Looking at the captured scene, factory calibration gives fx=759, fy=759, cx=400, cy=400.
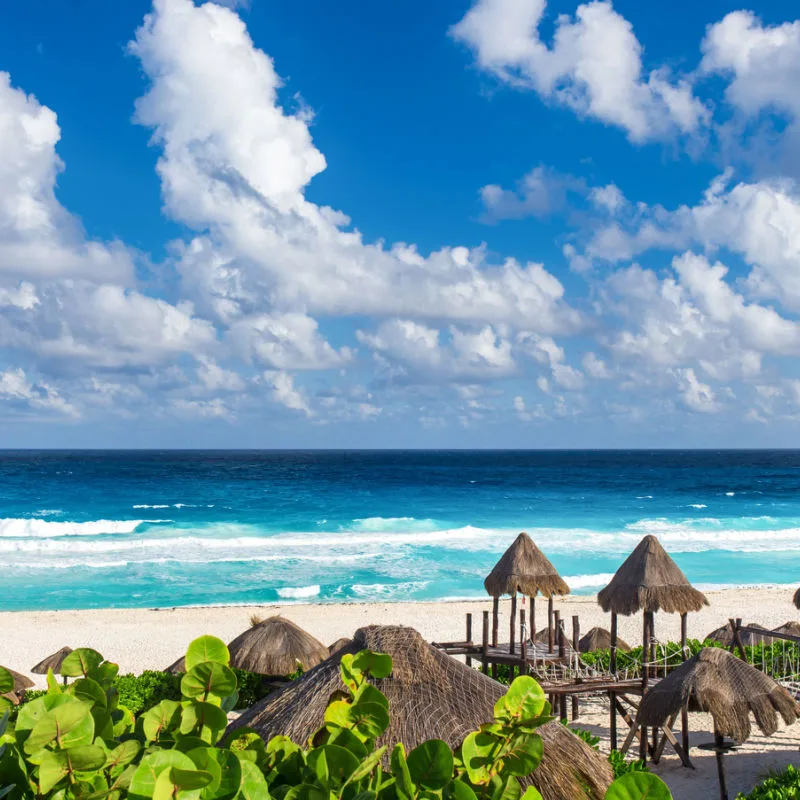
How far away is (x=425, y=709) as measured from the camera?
510 centimetres

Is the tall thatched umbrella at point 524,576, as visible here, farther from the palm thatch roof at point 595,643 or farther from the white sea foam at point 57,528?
the white sea foam at point 57,528

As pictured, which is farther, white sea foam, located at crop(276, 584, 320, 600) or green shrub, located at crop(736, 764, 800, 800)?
white sea foam, located at crop(276, 584, 320, 600)

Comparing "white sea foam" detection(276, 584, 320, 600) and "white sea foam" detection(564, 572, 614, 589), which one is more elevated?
"white sea foam" detection(564, 572, 614, 589)

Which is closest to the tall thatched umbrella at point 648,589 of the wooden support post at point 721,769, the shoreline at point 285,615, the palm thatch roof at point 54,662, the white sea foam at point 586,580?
the wooden support post at point 721,769

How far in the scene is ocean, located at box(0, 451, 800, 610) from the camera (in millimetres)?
27797

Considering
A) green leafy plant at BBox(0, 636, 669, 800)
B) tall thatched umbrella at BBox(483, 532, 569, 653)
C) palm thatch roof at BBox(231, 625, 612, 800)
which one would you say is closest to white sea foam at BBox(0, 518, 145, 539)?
tall thatched umbrella at BBox(483, 532, 569, 653)

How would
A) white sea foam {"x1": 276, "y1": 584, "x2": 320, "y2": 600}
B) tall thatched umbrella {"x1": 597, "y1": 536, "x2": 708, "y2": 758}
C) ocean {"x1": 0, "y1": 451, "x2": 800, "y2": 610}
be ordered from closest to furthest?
tall thatched umbrella {"x1": 597, "y1": 536, "x2": 708, "y2": 758}
white sea foam {"x1": 276, "y1": 584, "x2": 320, "y2": 600}
ocean {"x1": 0, "y1": 451, "x2": 800, "y2": 610}

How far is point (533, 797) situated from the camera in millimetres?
1829

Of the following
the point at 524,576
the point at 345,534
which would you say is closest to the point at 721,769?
the point at 524,576

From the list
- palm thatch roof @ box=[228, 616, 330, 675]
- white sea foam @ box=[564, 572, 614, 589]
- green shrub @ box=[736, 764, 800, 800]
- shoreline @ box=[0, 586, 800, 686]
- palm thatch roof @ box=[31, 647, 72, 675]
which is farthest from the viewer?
white sea foam @ box=[564, 572, 614, 589]

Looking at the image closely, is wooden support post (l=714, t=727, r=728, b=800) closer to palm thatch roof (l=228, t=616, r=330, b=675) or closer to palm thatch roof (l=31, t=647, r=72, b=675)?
palm thatch roof (l=228, t=616, r=330, b=675)

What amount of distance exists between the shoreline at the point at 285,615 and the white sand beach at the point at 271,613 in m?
0.03

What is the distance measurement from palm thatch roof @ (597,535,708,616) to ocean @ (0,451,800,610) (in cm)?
1442

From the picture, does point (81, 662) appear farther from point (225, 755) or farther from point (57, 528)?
point (57, 528)
